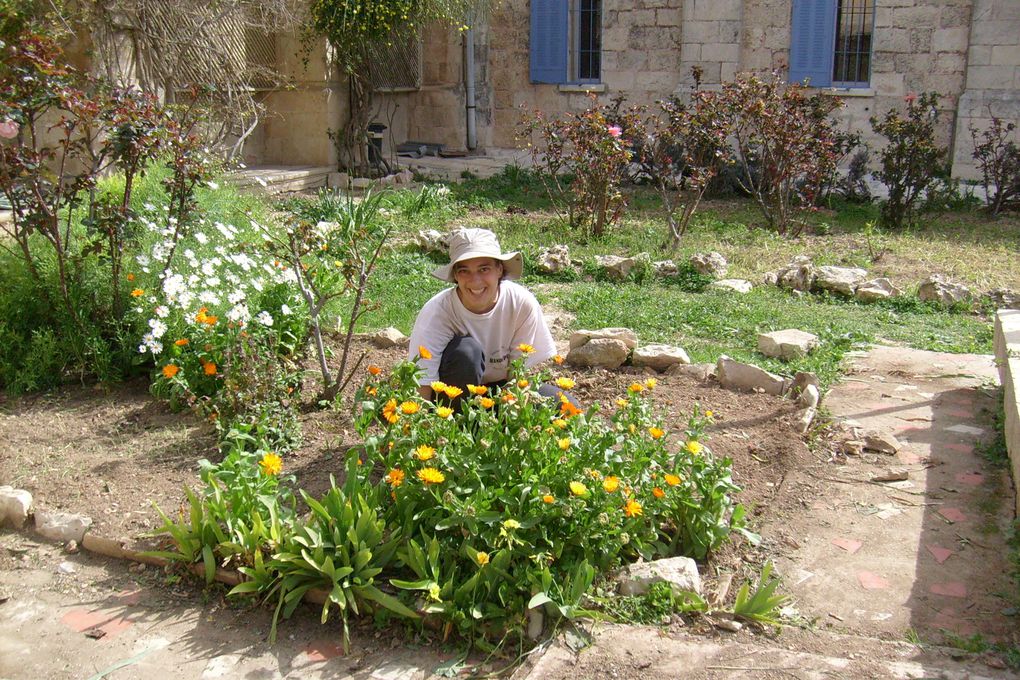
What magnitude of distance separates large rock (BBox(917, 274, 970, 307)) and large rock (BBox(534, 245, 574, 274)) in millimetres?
2638

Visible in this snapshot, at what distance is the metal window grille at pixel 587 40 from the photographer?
46.2 feet

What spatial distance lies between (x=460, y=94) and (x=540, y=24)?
1563 millimetres

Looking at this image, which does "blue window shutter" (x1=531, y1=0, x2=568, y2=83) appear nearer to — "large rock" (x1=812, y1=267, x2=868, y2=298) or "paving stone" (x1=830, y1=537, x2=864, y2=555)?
"large rock" (x1=812, y1=267, x2=868, y2=298)

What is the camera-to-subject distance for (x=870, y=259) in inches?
328

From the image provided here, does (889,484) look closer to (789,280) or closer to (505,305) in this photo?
Answer: (505,305)

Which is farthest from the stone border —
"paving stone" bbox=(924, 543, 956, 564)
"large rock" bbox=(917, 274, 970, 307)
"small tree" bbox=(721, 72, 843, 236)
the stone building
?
the stone building

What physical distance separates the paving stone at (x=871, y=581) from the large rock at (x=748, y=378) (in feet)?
A: 5.42

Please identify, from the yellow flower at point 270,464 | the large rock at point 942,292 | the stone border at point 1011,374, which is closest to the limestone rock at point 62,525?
the yellow flower at point 270,464

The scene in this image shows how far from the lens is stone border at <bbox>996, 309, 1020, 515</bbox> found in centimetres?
378

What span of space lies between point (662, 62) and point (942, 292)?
24.7 ft

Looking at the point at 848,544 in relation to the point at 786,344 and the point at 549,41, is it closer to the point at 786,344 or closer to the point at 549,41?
the point at 786,344

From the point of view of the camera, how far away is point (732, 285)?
736cm

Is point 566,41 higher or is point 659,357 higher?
point 566,41

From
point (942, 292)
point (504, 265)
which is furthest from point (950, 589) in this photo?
point (942, 292)
